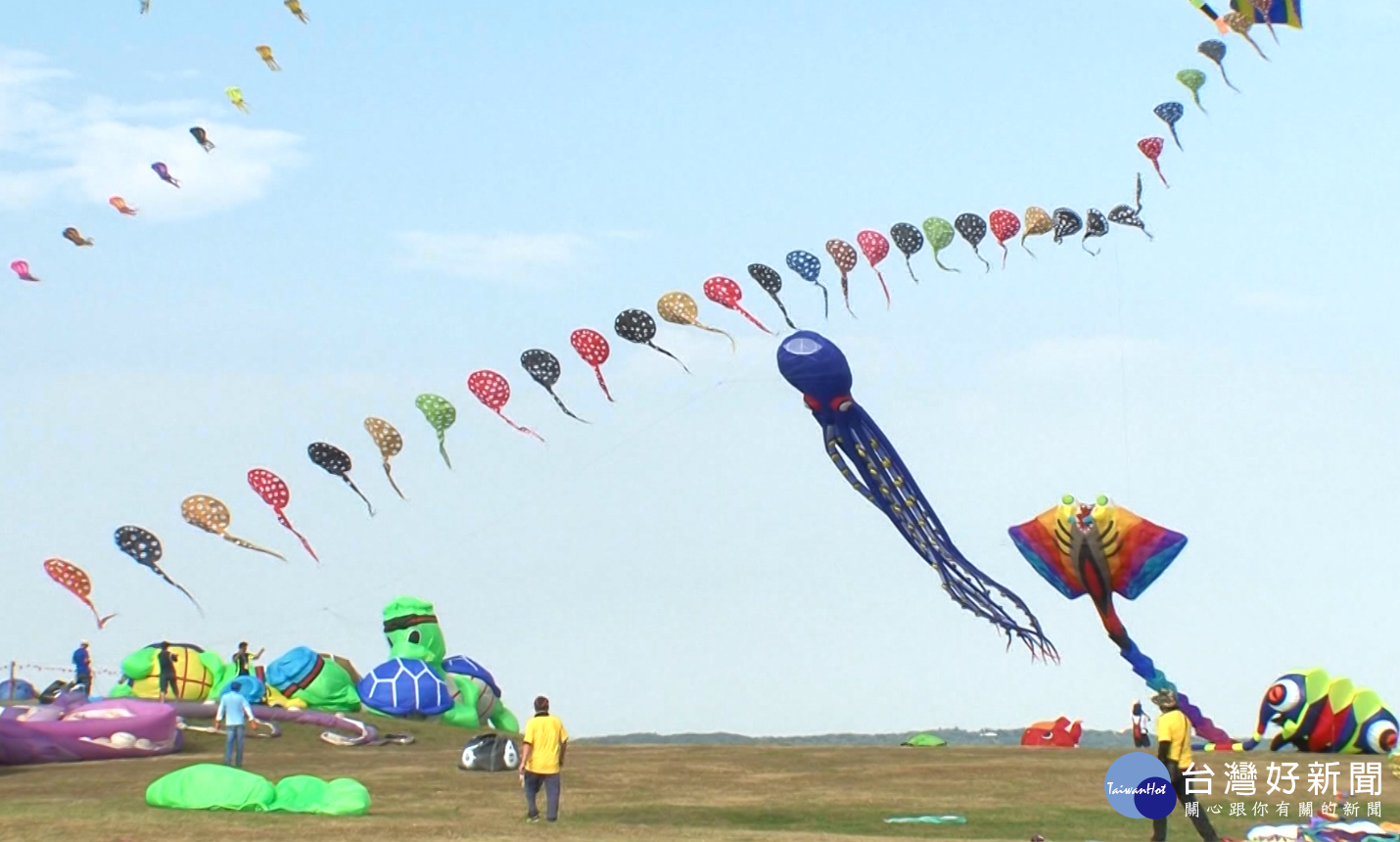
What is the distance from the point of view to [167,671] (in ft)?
158

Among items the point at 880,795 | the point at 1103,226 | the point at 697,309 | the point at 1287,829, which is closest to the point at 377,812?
the point at 880,795

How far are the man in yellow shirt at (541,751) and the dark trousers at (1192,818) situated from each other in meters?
7.51

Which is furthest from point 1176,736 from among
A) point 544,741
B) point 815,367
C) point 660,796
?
point 815,367

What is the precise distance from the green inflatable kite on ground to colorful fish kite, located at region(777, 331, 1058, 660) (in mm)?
18564

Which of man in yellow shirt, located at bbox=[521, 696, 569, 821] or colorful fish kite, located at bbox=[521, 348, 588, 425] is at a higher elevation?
colorful fish kite, located at bbox=[521, 348, 588, 425]

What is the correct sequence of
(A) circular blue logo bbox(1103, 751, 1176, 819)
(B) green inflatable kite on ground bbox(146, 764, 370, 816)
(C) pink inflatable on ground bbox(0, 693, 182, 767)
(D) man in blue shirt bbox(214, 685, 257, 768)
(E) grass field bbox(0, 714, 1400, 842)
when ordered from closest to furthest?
(A) circular blue logo bbox(1103, 751, 1176, 819) → (E) grass field bbox(0, 714, 1400, 842) → (B) green inflatable kite on ground bbox(146, 764, 370, 816) → (D) man in blue shirt bbox(214, 685, 257, 768) → (C) pink inflatable on ground bbox(0, 693, 182, 767)

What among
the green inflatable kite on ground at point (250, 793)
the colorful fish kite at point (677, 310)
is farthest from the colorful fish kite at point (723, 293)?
the green inflatable kite on ground at point (250, 793)

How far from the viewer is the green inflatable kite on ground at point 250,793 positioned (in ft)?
80.6

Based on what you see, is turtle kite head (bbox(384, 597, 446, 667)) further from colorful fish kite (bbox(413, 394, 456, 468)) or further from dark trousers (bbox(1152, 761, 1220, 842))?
dark trousers (bbox(1152, 761, 1220, 842))

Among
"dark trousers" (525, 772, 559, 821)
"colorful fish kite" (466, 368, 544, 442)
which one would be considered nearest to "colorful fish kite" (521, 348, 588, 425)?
"colorful fish kite" (466, 368, 544, 442)

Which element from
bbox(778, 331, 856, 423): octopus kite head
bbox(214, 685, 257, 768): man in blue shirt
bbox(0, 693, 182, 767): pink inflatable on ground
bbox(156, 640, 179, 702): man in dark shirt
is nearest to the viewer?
bbox(214, 685, 257, 768): man in blue shirt

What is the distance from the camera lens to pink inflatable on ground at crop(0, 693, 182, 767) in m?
35.3

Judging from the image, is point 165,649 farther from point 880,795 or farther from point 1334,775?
point 1334,775

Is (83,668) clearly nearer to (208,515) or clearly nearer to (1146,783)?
(208,515)
